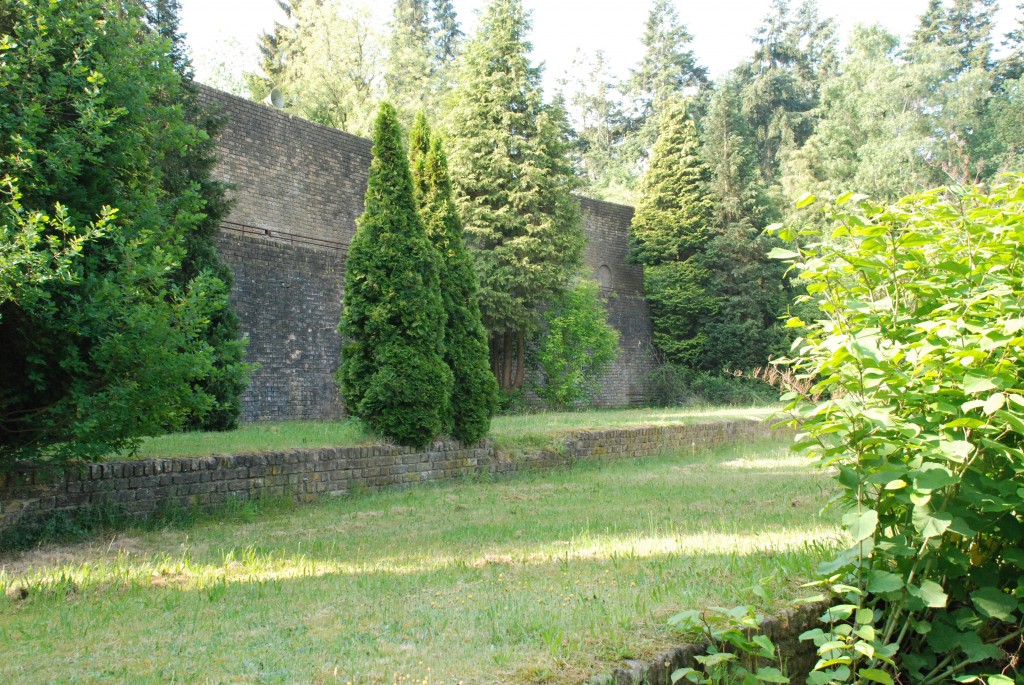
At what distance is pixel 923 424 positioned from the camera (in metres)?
3.57

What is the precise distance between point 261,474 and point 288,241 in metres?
11.6

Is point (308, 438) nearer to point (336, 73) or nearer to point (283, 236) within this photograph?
point (283, 236)

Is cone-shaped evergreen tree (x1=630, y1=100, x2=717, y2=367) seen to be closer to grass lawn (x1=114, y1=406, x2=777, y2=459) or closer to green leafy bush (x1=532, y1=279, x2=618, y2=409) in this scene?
green leafy bush (x1=532, y1=279, x2=618, y2=409)

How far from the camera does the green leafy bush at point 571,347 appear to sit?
2147 centimetres

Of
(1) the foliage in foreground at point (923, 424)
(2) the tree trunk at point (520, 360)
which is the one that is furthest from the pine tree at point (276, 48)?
(1) the foliage in foreground at point (923, 424)

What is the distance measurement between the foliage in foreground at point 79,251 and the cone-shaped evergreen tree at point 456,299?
14.6ft

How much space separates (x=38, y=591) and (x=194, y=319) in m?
2.85

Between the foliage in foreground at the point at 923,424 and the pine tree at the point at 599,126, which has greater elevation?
the pine tree at the point at 599,126

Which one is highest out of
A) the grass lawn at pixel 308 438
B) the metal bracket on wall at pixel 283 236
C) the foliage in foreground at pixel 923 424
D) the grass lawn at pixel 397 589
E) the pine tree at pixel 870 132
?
the pine tree at pixel 870 132

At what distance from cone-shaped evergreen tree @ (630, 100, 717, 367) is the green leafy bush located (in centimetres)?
565

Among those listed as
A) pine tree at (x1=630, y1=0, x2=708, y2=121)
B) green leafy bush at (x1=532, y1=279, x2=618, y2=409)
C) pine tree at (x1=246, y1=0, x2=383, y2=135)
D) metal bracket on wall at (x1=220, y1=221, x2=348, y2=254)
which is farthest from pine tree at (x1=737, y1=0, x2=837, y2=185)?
metal bracket on wall at (x1=220, y1=221, x2=348, y2=254)

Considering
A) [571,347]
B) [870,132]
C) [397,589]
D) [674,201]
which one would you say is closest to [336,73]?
[674,201]

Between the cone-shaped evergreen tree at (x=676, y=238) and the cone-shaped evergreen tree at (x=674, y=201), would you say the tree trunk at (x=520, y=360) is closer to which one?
the cone-shaped evergreen tree at (x=676, y=238)

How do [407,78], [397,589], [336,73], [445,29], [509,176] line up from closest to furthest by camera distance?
[397,589], [509,176], [336,73], [407,78], [445,29]
